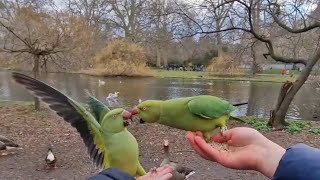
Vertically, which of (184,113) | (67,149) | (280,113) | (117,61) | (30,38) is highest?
(30,38)

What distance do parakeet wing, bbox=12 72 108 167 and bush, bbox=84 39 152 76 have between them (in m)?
23.6

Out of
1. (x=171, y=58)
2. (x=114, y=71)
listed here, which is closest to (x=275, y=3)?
(x=114, y=71)

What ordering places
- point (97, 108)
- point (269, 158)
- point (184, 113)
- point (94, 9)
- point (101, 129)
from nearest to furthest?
point (269, 158)
point (184, 113)
point (101, 129)
point (97, 108)
point (94, 9)

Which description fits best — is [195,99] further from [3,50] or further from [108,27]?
[108,27]

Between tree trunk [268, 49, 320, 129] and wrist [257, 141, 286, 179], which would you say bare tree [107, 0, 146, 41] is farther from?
wrist [257, 141, 286, 179]

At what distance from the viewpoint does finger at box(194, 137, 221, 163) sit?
6.11 feet

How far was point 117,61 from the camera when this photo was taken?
26859mm

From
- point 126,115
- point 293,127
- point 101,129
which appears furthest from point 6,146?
point 293,127

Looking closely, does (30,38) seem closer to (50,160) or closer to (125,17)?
(50,160)

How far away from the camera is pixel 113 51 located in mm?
26859

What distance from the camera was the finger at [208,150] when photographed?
186 cm

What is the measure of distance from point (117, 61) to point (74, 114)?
2418 centimetres

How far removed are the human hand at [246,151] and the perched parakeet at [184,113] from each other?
172mm

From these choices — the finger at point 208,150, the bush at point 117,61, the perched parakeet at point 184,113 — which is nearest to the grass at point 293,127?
the perched parakeet at point 184,113
